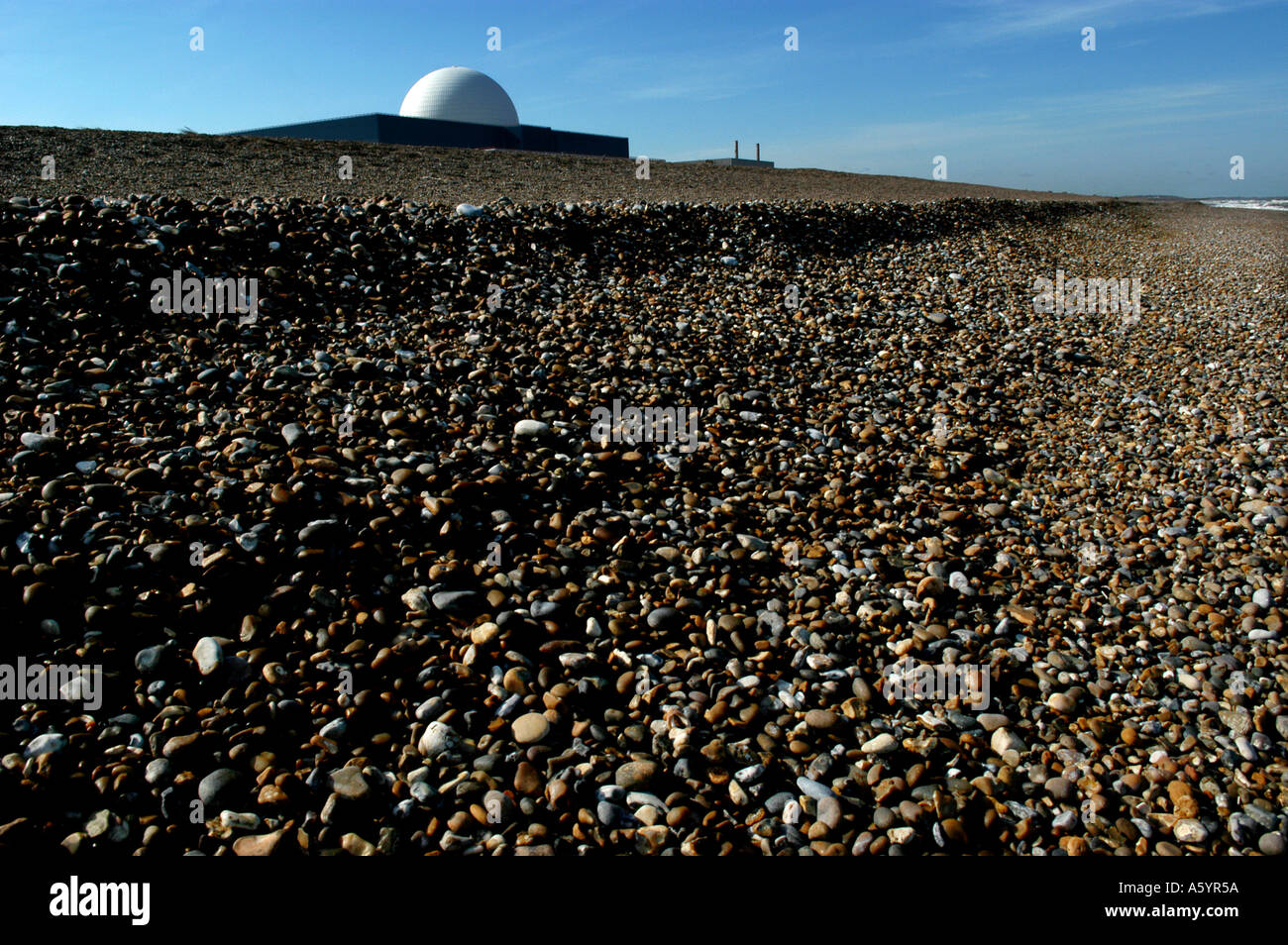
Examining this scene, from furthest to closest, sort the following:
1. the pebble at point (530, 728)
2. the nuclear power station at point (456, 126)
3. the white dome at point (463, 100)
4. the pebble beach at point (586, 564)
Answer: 1. the white dome at point (463, 100)
2. the nuclear power station at point (456, 126)
3. the pebble at point (530, 728)
4. the pebble beach at point (586, 564)

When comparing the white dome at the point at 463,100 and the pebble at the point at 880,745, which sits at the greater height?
the white dome at the point at 463,100

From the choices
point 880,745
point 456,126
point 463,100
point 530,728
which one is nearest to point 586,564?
point 530,728

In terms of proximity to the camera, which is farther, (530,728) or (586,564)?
(586,564)

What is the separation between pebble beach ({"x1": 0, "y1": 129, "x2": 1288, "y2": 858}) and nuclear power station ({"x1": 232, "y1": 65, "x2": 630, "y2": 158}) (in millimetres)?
35676

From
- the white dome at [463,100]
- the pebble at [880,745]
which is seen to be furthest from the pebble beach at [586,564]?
the white dome at [463,100]

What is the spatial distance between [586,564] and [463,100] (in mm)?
52361

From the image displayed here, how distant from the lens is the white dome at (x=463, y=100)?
48.5 metres

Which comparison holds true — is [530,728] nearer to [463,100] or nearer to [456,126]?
[456,126]

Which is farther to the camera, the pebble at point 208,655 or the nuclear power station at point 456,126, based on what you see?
the nuclear power station at point 456,126

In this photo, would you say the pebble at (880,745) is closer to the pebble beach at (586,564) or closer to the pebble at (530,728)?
the pebble beach at (586,564)

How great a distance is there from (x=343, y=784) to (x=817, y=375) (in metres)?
6.36

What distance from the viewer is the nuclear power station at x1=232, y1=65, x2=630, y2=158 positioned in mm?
40719

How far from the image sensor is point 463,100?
159 ft
